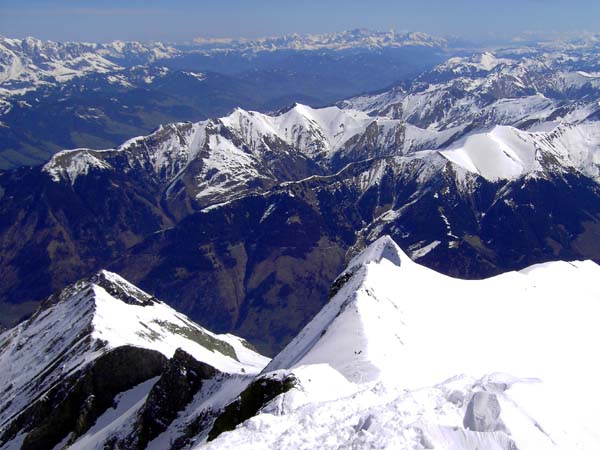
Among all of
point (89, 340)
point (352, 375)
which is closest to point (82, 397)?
point (89, 340)

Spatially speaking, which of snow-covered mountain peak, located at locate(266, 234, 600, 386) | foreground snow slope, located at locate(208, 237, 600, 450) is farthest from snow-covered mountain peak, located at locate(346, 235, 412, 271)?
snow-covered mountain peak, located at locate(266, 234, 600, 386)

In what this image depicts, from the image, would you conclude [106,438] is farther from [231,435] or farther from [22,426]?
[231,435]

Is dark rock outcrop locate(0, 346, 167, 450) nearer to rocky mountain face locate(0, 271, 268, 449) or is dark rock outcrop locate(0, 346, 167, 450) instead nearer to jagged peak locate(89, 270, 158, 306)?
rocky mountain face locate(0, 271, 268, 449)

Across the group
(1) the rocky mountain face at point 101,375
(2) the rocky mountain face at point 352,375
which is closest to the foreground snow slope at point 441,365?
(2) the rocky mountain face at point 352,375

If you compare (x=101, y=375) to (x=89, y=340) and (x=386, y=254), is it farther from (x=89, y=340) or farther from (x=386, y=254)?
(x=386, y=254)

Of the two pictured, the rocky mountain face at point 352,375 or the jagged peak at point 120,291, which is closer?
the rocky mountain face at point 352,375

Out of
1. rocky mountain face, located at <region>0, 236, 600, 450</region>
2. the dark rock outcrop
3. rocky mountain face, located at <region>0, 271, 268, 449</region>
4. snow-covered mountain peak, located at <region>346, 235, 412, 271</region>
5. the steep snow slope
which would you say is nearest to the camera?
rocky mountain face, located at <region>0, 236, 600, 450</region>

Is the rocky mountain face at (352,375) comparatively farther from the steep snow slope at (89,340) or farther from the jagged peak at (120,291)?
the jagged peak at (120,291)
